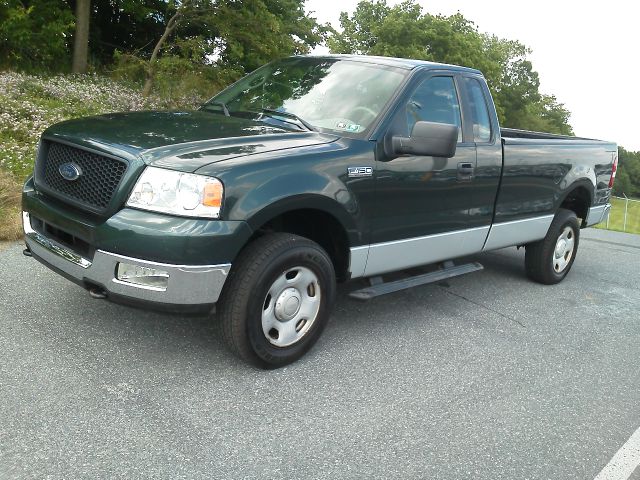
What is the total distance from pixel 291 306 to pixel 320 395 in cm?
55

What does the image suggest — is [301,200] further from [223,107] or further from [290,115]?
[223,107]

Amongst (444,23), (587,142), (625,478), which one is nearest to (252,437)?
(625,478)

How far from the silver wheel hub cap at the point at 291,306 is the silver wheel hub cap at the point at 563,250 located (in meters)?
3.38

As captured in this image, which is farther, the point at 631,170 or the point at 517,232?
the point at 631,170

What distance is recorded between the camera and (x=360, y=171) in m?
3.97

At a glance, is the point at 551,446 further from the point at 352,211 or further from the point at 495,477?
the point at 352,211

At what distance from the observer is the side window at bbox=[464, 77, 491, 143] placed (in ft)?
16.5

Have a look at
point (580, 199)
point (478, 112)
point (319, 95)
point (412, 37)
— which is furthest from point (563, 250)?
point (412, 37)

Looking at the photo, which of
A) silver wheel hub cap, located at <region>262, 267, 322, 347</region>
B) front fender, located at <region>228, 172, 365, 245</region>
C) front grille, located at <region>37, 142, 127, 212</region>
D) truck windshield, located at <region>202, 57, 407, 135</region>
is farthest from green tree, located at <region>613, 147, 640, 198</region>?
front grille, located at <region>37, 142, 127, 212</region>

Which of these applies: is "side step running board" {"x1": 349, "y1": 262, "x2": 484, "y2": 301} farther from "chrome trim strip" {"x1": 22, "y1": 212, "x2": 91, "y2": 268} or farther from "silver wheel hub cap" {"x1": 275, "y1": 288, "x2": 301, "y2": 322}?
"chrome trim strip" {"x1": 22, "y1": 212, "x2": 91, "y2": 268}

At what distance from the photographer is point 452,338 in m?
4.61

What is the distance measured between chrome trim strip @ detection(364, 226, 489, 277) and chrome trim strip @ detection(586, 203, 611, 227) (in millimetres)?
2049

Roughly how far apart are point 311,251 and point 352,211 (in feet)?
1.40

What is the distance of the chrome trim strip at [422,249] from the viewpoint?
4.29 metres
